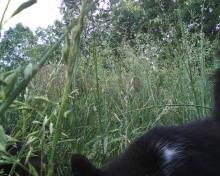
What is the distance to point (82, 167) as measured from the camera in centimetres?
192

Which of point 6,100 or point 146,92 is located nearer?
point 6,100

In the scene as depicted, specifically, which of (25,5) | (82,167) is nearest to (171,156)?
(82,167)

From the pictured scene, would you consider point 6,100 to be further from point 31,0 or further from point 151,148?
point 151,148

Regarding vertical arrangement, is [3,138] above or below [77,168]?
above

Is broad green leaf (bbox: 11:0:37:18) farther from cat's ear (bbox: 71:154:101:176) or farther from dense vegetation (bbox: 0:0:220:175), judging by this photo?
dense vegetation (bbox: 0:0:220:175)

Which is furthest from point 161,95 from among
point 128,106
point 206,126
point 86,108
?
point 206,126

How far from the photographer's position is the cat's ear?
6.22 feet

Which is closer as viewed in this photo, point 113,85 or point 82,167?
point 82,167

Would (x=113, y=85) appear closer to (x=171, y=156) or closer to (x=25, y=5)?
(x=171, y=156)

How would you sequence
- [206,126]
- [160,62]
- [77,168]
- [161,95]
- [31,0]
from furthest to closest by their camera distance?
1. [160,62]
2. [161,95]
3. [206,126]
4. [77,168]
5. [31,0]

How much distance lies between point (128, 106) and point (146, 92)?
1.66 ft

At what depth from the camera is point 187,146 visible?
2.06 m

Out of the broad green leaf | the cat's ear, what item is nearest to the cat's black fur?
the cat's ear

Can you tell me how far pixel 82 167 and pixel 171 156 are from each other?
0.40 meters
